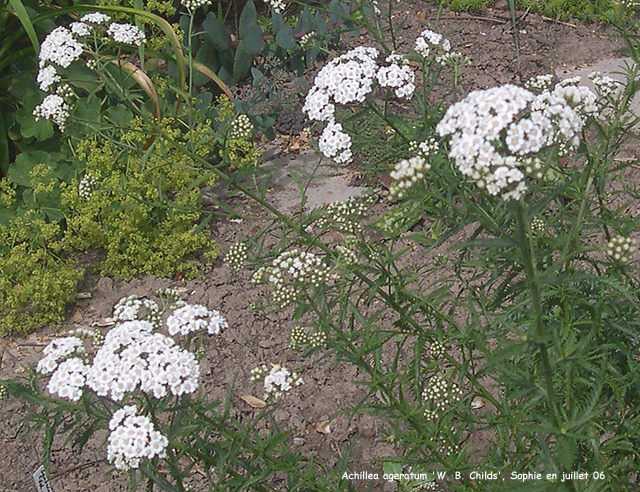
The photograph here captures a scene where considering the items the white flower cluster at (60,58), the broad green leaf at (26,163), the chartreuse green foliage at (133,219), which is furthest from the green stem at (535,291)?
the broad green leaf at (26,163)

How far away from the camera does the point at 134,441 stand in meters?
1.92

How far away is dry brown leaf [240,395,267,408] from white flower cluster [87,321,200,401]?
1681mm

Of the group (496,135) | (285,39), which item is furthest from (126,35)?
(285,39)

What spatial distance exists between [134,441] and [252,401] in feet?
6.03

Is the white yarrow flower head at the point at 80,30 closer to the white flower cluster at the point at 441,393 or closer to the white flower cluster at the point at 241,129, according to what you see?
the white flower cluster at the point at 241,129

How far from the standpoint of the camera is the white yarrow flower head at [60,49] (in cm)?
305

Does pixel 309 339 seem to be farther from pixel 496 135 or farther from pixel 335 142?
pixel 496 135

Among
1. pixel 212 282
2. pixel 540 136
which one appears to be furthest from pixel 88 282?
pixel 540 136

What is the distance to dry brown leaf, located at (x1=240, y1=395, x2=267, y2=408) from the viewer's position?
3.72 m

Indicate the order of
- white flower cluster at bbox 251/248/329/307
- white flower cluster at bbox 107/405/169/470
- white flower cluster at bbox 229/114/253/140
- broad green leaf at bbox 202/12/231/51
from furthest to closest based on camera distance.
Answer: broad green leaf at bbox 202/12/231/51, white flower cluster at bbox 229/114/253/140, white flower cluster at bbox 251/248/329/307, white flower cluster at bbox 107/405/169/470

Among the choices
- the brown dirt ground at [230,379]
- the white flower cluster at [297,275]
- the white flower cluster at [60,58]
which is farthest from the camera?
the brown dirt ground at [230,379]

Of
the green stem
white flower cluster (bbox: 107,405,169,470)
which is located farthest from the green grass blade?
the green stem

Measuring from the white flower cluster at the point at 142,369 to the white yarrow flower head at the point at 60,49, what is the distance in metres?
1.43

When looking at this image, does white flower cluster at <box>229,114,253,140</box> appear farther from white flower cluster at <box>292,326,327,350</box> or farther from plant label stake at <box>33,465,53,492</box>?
plant label stake at <box>33,465,53,492</box>
